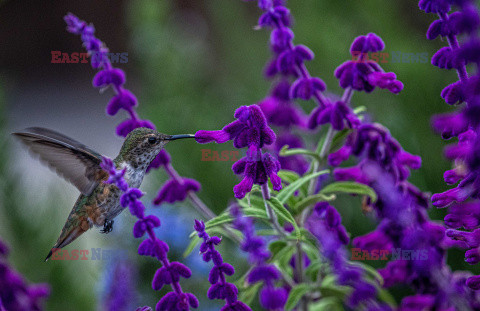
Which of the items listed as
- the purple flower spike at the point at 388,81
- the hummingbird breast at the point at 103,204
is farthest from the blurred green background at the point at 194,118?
the purple flower spike at the point at 388,81

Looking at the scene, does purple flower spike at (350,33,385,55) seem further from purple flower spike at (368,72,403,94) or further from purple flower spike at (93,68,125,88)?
purple flower spike at (93,68,125,88)

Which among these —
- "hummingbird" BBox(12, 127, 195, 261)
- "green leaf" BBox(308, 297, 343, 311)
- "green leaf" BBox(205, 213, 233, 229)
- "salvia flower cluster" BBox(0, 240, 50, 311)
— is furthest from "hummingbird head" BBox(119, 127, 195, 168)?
"green leaf" BBox(308, 297, 343, 311)

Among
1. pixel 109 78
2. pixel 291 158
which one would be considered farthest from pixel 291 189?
pixel 109 78

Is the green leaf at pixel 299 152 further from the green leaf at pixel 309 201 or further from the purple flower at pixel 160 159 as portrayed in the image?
the purple flower at pixel 160 159

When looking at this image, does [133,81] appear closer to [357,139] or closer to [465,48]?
[357,139]

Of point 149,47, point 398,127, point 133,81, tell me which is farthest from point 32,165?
point 398,127

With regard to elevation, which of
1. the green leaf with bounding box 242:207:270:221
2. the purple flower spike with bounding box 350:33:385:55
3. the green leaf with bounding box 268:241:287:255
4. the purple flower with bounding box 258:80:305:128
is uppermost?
the purple flower spike with bounding box 350:33:385:55

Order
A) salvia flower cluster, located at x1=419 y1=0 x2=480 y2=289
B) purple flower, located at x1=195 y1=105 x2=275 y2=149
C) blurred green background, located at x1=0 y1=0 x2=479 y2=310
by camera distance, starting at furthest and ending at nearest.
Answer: blurred green background, located at x1=0 y1=0 x2=479 y2=310
purple flower, located at x1=195 y1=105 x2=275 y2=149
salvia flower cluster, located at x1=419 y1=0 x2=480 y2=289

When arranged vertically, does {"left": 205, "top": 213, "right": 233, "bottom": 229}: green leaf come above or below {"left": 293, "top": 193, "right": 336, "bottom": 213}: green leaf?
below
